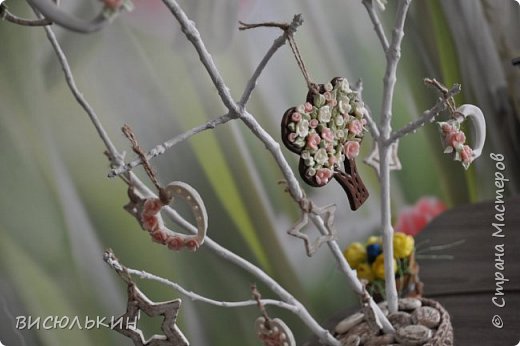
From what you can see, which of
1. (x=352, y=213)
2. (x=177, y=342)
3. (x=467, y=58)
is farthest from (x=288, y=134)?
(x=467, y=58)

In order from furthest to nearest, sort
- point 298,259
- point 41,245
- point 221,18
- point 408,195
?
point 408,195, point 298,259, point 221,18, point 41,245

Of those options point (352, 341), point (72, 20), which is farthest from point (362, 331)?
point (72, 20)

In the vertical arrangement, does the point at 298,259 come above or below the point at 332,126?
below

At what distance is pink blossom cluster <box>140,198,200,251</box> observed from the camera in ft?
1.70

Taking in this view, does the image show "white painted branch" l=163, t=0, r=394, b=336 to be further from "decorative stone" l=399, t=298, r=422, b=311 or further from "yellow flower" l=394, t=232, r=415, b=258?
"yellow flower" l=394, t=232, r=415, b=258

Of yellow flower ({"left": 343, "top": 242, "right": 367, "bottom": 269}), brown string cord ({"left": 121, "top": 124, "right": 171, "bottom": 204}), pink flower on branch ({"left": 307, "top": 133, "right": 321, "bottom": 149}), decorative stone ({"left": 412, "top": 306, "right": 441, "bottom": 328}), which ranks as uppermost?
brown string cord ({"left": 121, "top": 124, "right": 171, "bottom": 204})

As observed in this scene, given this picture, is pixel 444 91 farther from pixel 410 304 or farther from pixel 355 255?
pixel 355 255

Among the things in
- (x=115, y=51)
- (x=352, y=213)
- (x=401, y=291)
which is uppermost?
(x=115, y=51)

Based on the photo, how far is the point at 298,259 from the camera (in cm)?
91

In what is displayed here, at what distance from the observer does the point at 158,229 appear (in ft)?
1.72

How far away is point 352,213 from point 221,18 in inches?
14.9

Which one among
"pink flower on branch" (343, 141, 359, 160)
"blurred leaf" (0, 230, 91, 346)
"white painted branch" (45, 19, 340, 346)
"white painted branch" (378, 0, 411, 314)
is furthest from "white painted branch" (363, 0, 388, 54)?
"blurred leaf" (0, 230, 91, 346)

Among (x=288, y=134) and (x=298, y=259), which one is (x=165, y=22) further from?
(x=298, y=259)

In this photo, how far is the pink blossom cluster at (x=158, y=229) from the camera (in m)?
0.52
